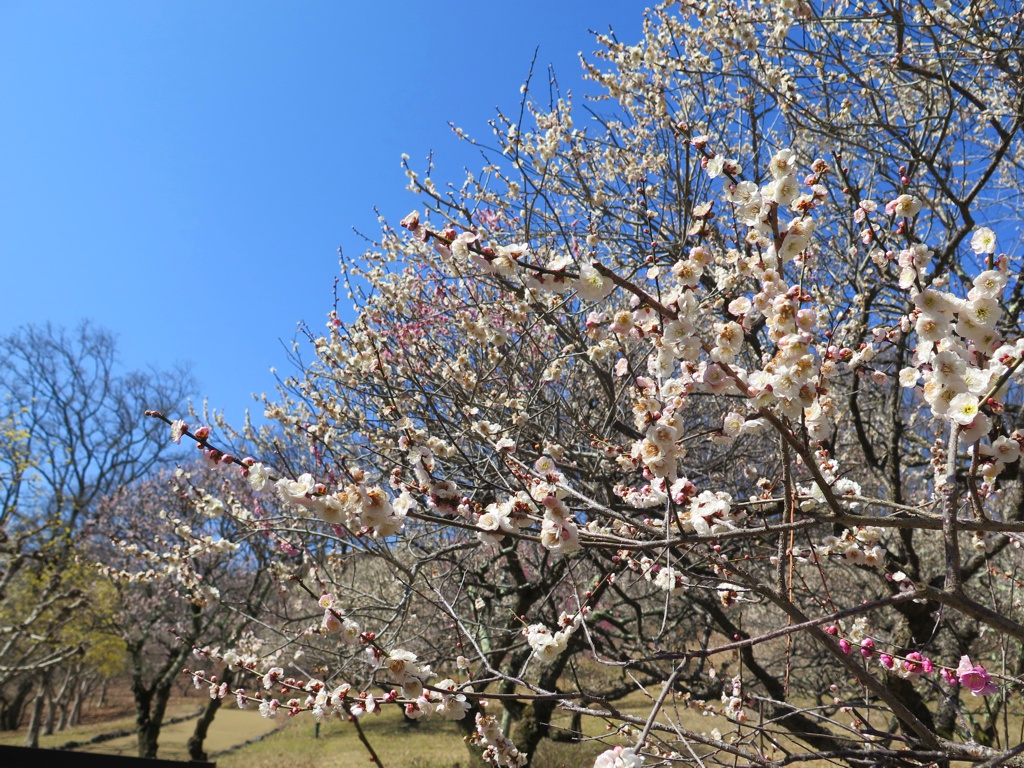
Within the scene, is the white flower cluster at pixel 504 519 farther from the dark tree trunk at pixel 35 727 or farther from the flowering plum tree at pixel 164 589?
the dark tree trunk at pixel 35 727

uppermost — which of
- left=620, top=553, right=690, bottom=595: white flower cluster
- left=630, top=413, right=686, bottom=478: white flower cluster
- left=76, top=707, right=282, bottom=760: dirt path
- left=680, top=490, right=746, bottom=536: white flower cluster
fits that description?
left=630, top=413, right=686, bottom=478: white flower cluster

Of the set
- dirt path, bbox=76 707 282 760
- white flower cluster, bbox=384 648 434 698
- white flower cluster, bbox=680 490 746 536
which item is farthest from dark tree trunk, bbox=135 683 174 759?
white flower cluster, bbox=680 490 746 536

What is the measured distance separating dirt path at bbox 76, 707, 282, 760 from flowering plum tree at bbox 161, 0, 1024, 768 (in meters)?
12.0

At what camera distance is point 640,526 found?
5.55ft

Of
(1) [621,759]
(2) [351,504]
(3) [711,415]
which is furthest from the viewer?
(3) [711,415]

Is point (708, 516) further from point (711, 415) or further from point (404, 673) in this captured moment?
point (711, 415)

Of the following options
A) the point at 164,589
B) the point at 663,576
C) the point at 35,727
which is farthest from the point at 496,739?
the point at 35,727

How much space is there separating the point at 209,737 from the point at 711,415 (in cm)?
1832

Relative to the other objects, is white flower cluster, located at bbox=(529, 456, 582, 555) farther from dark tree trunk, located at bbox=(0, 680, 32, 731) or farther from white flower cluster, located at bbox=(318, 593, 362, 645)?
dark tree trunk, located at bbox=(0, 680, 32, 731)

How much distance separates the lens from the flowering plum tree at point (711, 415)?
1.59 m

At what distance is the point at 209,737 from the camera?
17.5 metres

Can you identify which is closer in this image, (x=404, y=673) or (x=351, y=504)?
(x=351, y=504)

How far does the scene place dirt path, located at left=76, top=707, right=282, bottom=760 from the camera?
51.9ft

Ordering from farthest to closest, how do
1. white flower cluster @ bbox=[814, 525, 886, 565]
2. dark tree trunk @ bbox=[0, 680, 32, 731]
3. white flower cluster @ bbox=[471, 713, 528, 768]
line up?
dark tree trunk @ bbox=[0, 680, 32, 731]
white flower cluster @ bbox=[814, 525, 886, 565]
white flower cluster @ bbox=[471, 713, 528, 768]
